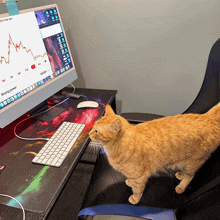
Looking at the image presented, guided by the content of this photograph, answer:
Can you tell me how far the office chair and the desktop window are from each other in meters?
0.62

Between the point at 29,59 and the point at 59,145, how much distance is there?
49 centimetres

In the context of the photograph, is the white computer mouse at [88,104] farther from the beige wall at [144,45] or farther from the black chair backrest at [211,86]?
the black chair backrest at [211,86]

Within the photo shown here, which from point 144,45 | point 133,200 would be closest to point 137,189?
point 133,200

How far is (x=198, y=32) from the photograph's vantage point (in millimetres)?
1171

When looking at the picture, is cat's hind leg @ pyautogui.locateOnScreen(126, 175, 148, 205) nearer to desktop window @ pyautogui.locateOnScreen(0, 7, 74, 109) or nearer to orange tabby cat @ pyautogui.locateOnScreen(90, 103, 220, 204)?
orange tabby cat @ pyautogui.locateOnScreen(90, 103, 220, 204)

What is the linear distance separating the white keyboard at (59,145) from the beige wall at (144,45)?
0.76 m

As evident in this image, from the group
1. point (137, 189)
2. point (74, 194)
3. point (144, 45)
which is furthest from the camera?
point (74, 194)

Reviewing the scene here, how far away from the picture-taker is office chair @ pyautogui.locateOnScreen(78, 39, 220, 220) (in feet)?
1.95

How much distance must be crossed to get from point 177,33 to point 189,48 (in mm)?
147

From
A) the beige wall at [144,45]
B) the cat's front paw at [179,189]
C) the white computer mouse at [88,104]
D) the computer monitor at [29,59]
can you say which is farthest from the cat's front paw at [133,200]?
the beige wall at [144,45]

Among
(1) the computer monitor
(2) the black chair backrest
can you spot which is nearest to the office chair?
(2) the black chair backrest

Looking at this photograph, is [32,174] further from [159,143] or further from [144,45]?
[144,45]

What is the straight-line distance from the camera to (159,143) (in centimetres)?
76

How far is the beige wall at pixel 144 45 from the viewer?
1.15 m
